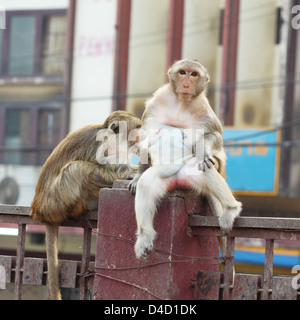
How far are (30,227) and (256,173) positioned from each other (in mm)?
4572

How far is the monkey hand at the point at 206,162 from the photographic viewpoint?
383cm

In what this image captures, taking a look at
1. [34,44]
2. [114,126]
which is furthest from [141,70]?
[114,126]

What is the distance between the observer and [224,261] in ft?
12.7

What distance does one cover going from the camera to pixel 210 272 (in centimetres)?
390

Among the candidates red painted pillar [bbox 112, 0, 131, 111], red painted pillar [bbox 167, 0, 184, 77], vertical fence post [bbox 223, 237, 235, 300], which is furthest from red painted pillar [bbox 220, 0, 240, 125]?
vertical fence post [bbox 223, 237, 235, 300]

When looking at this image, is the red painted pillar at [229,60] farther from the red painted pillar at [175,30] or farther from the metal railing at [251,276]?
the metal railing at [251,276]

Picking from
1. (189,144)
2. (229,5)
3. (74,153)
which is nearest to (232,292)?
(189,144)

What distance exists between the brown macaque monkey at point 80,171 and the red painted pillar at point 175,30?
9203mm

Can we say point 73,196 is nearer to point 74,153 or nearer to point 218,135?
point 74,153

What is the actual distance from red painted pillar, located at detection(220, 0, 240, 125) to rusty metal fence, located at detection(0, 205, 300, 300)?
31.2 ft

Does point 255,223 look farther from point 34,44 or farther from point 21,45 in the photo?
point 21,45

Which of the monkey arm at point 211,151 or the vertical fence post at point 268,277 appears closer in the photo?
the vertical fence post at point 268,277

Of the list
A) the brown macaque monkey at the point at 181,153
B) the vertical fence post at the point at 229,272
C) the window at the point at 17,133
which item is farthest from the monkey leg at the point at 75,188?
the window at the point at 17,133

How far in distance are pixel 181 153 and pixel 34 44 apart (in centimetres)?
1303
